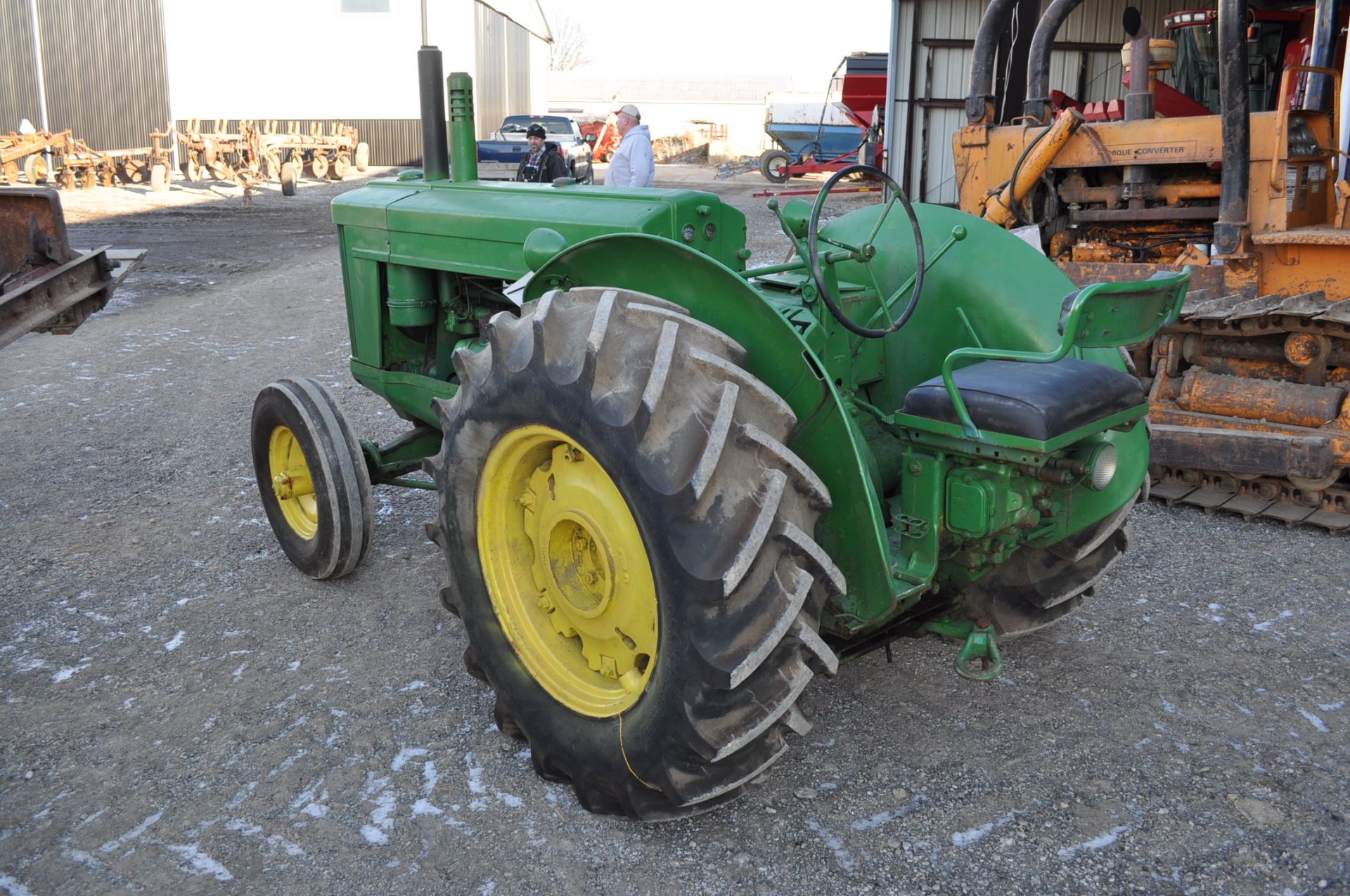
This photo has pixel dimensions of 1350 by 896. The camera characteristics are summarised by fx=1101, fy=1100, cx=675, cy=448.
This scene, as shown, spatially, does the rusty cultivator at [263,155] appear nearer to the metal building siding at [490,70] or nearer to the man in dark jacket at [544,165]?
the metal building siding at [490,70]

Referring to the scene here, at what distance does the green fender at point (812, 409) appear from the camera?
2.25 m

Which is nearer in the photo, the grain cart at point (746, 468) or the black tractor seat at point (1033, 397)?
the grain cart at point (746, 468)

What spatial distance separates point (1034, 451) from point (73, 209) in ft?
61.4

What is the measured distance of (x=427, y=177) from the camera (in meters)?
4.12

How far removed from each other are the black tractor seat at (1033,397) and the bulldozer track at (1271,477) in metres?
2.47

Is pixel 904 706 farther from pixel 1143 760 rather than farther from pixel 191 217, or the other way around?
pixel 191 217

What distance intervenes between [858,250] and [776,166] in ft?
68.2

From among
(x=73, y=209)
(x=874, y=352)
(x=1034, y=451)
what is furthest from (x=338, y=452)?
(x=73, y=209)

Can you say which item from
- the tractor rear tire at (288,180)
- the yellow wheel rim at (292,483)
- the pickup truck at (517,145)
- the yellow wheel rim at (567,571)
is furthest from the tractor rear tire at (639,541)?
the tractor rear tire at (288,180)

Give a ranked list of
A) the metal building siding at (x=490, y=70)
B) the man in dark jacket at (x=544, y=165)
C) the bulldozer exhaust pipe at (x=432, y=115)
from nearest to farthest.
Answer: the bulldozer exhaust pipe at (x=432, y=115)
the man in dark jacket at (x=544, y=165)
the metal building siding at (x=490, y=70)

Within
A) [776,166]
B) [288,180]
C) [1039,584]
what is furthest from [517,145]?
[1039,584]

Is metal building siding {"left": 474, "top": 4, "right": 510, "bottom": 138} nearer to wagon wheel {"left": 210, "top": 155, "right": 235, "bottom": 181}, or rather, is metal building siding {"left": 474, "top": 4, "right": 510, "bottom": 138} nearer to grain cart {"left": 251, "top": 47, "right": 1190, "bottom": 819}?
wagon wheel {"left": 210, "top": 155, "right": 235, "bottom": 181}

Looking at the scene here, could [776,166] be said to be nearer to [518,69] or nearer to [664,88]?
[518,69]

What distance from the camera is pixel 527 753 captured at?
2818mm
